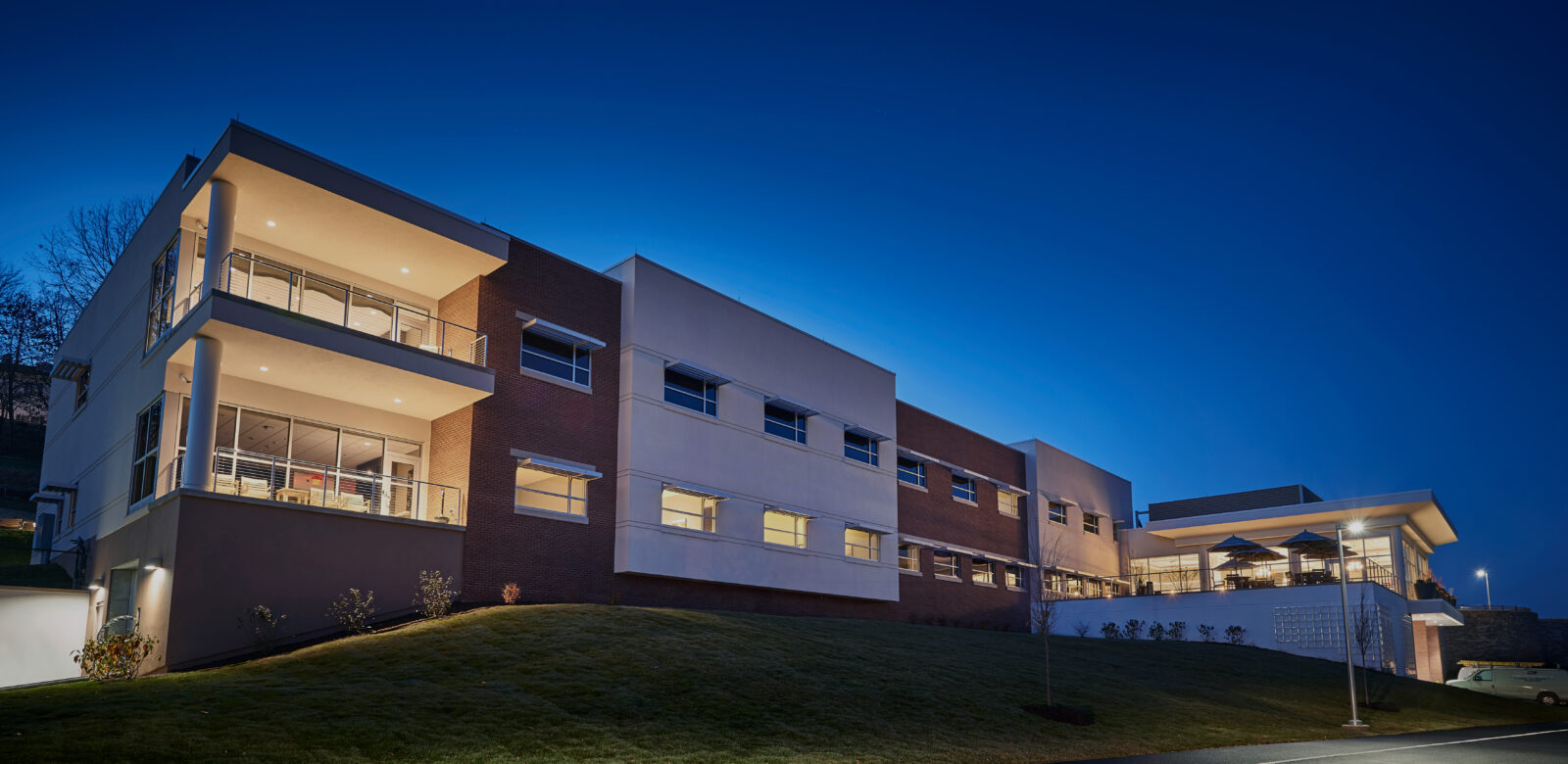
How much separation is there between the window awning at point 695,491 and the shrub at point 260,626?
11.1 meters

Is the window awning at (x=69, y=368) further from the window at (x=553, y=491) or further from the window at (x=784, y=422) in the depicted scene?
the window at (x=784, y=422)

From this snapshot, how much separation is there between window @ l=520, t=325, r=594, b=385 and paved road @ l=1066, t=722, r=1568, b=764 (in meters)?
16.6

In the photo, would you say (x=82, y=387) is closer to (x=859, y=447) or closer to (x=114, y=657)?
(x=114, y=657)

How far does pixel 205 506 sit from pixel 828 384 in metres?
20.4

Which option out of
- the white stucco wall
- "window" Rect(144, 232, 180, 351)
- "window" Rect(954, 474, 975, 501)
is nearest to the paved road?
the white stucco wall

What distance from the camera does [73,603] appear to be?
2348 cm

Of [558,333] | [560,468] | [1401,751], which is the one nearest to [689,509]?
[560,468]

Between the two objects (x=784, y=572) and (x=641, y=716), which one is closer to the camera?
(x=641, y=716)

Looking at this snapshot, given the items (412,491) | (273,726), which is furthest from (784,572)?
(273,726)

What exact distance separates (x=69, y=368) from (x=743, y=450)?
2025 centimetres

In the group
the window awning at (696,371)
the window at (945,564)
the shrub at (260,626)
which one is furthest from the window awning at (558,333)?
the window at (945,564)

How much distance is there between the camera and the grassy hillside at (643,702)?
12.1m

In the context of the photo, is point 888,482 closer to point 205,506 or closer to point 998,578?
point 998,578

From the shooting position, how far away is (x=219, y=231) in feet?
67.4
